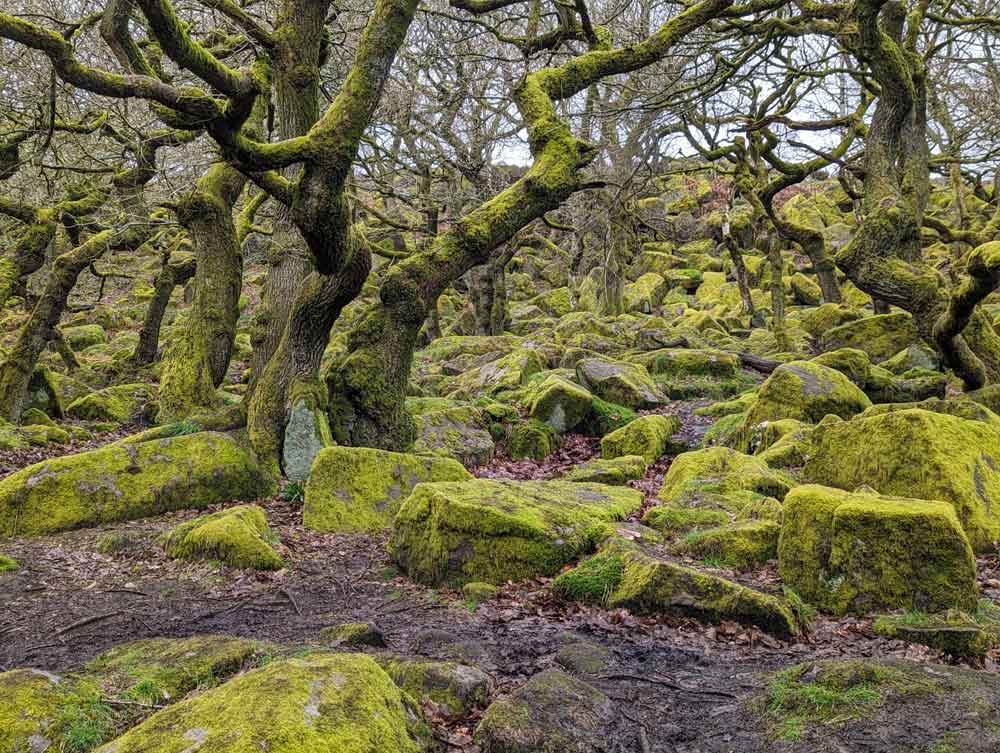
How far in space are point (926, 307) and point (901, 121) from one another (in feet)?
10.5

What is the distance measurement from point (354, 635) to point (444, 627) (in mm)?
780

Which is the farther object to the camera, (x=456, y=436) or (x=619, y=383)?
(x=619, y=383)

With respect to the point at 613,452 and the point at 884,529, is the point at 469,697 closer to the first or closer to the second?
the point at 884,529

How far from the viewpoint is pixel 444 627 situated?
16.6ft

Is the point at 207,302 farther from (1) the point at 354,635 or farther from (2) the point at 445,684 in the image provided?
(2) the point at 445,684

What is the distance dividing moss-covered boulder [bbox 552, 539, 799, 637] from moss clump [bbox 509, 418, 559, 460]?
6185 millimetres

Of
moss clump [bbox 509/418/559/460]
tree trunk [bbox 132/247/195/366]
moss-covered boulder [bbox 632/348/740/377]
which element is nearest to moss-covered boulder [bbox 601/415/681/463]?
moss clump [bbox 509/418/559/460]

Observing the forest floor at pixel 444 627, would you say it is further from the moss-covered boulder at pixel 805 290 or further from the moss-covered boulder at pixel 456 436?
the moss-covered boulder at pixel 805 290

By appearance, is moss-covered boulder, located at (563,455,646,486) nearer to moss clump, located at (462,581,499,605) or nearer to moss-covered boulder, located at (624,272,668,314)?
moss clump, located at (462,581,499,605)

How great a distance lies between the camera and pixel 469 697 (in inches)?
148

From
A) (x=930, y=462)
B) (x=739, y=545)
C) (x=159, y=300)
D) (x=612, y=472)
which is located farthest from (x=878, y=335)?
(x=159, y=300)

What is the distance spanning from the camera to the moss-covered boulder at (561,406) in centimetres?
1273

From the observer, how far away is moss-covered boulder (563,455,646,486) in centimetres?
905

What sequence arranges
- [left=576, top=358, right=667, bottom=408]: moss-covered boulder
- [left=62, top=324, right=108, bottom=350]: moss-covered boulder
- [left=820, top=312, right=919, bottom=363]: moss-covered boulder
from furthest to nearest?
[left=62, top=324, right=108, bottom=350]: moss-covered boulder → [left=820, top=312, right=919, bottom=363]: moss-covered boulder → [left=576, top=358, right=667, bottom=408]: moss-covered boulder
